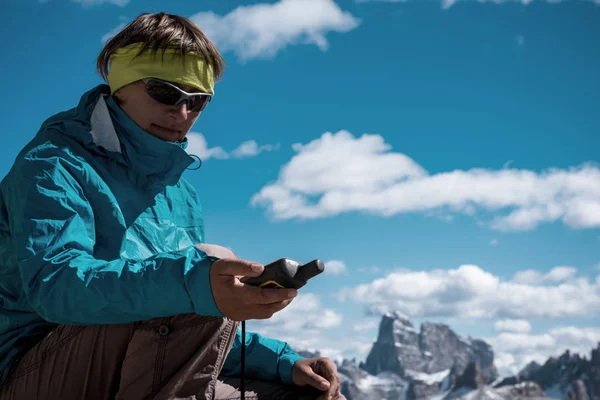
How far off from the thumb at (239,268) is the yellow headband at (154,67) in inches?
58.1

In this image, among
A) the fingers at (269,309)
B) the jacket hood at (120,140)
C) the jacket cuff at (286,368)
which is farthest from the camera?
the jacket cuff at (286,368)

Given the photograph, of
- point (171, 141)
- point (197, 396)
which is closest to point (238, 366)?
point (197, 396)

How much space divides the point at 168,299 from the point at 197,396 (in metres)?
0.53

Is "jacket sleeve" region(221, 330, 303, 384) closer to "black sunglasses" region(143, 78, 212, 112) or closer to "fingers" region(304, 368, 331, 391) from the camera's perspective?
"fingers" region(304, 368, 331, 391)

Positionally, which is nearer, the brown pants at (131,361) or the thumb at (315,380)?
the brown pants at (131,361)

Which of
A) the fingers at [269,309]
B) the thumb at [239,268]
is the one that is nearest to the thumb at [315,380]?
the fingers at [269,309]

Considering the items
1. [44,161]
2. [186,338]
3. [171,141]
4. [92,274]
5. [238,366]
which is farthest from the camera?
[238,366]

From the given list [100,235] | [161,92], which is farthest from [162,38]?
[100,235]

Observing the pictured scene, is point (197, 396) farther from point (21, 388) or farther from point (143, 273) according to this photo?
point (21, 388)

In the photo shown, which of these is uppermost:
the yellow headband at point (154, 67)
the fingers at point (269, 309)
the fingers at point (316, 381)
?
the yellow headband at point (154, 67)

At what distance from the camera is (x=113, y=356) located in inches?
109

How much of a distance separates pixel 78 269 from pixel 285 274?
A: 0.82 m

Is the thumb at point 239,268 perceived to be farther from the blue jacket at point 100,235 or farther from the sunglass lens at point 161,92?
the sunglass lens at point 161,92

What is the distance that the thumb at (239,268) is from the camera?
2.27 metres
